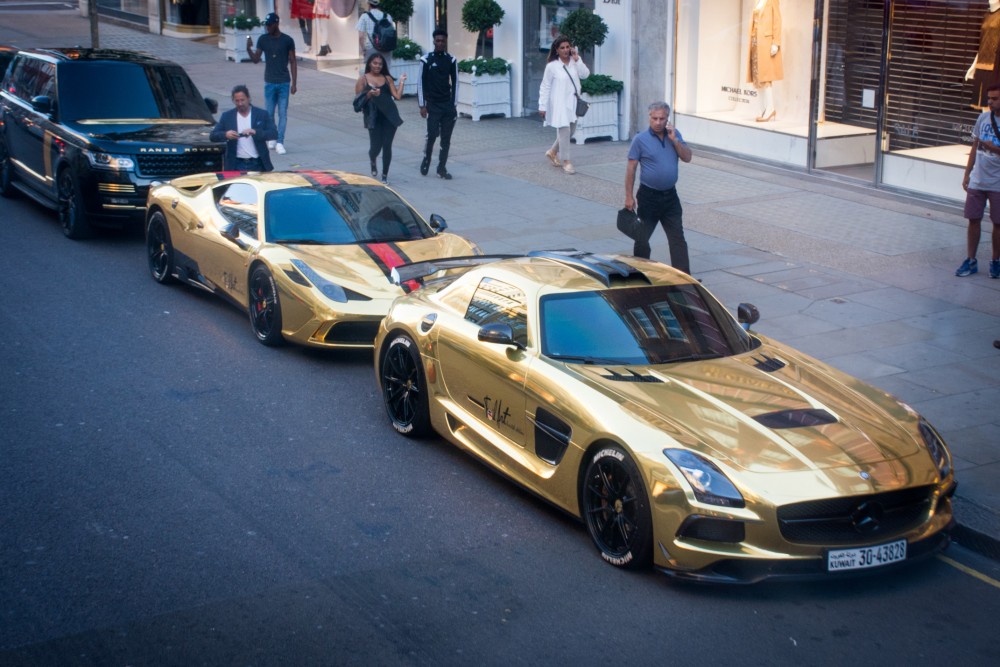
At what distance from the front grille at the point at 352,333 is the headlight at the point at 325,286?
0.22m

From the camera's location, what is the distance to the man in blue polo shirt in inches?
466

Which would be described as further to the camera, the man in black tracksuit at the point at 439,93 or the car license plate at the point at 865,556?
the man in black tracksuit at the point at 439,93

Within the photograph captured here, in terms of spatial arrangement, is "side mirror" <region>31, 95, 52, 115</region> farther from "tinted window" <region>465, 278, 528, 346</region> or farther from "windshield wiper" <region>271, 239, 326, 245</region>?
"tinted window" <region>465, 278, 528, 346</region>

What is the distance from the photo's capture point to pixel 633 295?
25.5 feet

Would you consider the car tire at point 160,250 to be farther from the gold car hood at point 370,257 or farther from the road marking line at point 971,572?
the road marking line at point 971,572

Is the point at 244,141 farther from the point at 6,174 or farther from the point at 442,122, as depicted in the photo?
the point at 6,174

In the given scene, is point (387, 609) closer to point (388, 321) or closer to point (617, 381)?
point (617, 381)

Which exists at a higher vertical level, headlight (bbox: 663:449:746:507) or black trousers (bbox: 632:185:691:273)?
black trousers (bbox: 632:185:691:273)

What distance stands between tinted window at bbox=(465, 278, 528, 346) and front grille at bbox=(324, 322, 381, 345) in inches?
84.1

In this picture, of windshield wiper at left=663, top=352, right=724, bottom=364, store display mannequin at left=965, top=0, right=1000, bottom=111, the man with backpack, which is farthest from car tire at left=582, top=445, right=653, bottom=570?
the man with backpack

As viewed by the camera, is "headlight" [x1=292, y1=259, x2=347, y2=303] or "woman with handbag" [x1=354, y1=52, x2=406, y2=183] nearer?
"headlight" [x1=292, y1=259, x2=347, y2=303]

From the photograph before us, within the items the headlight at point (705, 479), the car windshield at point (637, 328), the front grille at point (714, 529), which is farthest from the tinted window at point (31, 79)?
the front grille at point (714, 529)

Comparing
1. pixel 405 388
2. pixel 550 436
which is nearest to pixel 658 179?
pixel 405 388

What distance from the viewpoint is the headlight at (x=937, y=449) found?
676cm
